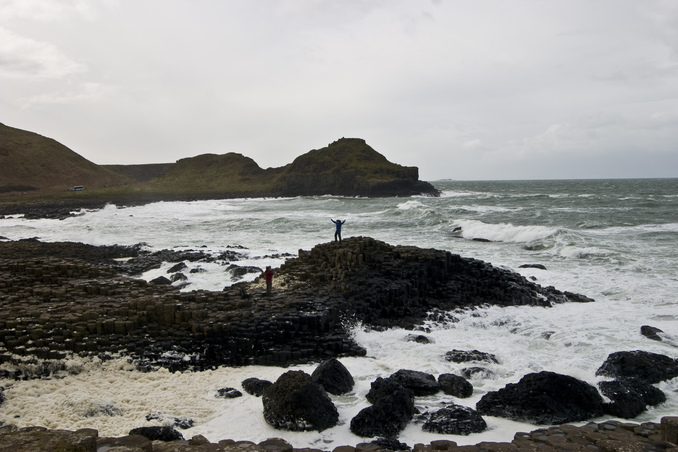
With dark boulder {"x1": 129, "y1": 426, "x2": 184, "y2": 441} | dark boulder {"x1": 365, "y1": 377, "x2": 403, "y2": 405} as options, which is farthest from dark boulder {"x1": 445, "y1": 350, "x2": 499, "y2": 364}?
dark boulder {"x1": 129, "y1": 426, "x2": 184, "y2": 441}

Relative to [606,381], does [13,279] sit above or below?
above

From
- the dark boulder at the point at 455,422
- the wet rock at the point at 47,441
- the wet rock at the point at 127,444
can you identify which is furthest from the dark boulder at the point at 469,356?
the wet rock at the point at 47,441

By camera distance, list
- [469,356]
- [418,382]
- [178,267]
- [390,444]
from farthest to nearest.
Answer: [178,267], [469,356], [418,382], [390,444]

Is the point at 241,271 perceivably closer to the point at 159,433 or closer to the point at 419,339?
the point at 419,339

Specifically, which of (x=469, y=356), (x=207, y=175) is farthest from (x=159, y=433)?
(x=207, y=175)

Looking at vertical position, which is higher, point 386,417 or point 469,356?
point 386,417

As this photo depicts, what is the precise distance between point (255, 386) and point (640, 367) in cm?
656

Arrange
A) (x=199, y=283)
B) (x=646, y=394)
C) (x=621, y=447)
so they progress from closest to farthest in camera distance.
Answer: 1. (x=621, y=447)
2. (x=646, y=394)
3. (x=199, y=283)

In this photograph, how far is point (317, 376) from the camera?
8.51 m

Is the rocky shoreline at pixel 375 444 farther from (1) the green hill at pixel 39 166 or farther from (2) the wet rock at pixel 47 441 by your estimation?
(1) the green hill at pixel 39 166

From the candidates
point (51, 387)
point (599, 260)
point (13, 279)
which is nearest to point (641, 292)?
point (599, 260)

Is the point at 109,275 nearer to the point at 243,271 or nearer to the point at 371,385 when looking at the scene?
the point at 243,271

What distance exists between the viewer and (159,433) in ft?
21.6

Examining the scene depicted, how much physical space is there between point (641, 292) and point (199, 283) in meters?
13.2
